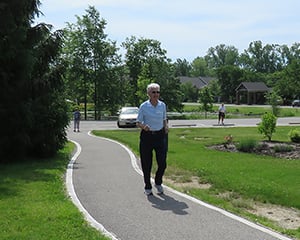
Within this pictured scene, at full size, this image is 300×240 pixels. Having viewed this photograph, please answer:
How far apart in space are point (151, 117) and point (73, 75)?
45728 mm

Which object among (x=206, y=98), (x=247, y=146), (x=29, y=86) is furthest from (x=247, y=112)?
(x=29, y=86)

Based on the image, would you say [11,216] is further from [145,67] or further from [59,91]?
[145,67]

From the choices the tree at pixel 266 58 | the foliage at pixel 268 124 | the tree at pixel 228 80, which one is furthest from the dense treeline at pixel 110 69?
the tree at pixel 266 58

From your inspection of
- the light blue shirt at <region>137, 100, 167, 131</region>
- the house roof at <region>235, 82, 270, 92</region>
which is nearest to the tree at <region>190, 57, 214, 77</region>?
the house roof at <region>235, 82, 270, 92</region>

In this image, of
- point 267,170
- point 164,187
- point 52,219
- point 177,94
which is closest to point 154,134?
point 164,187

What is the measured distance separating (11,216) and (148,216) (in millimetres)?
1969

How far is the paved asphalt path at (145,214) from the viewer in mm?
5973

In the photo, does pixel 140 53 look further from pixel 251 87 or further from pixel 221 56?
pixel 221 56

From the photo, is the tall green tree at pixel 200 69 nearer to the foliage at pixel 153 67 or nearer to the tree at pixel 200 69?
the tree at pixel 200 69

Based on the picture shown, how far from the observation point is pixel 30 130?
1423 cm

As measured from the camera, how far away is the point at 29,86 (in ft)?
46.0

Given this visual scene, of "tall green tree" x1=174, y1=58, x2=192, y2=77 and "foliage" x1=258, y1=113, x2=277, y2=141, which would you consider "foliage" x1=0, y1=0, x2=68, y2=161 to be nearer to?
"foliage" x1=258, y1=113, x2=277, y2=141

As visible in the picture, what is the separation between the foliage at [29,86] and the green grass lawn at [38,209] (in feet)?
7.04

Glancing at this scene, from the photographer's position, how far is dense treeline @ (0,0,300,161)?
13.4 m
